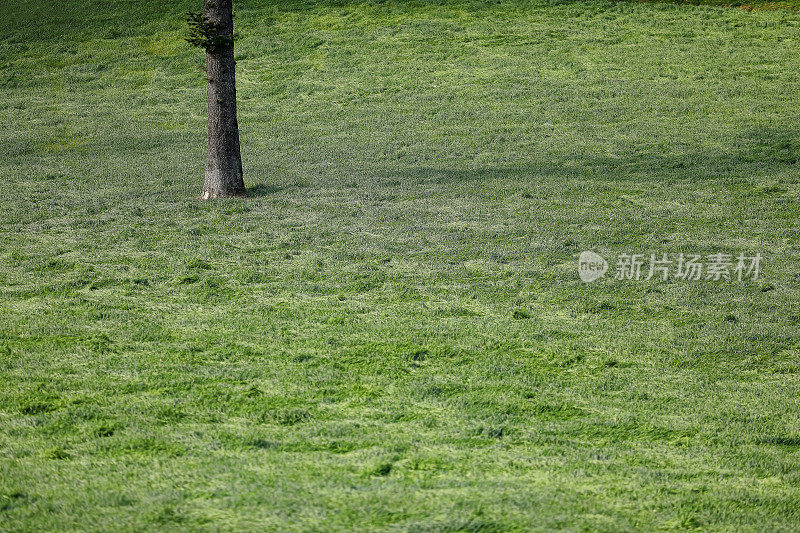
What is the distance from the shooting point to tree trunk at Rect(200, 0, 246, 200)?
9297 millimetres

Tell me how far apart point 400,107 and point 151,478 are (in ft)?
39.9

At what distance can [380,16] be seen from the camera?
20.3 meters

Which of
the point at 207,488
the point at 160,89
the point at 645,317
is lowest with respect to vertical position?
the point at 645,317

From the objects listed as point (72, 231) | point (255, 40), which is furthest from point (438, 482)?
point (255, 40)

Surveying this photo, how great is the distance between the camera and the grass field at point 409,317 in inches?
134

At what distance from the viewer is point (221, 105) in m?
9.38

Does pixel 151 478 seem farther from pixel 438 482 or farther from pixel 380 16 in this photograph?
pixel 380 16

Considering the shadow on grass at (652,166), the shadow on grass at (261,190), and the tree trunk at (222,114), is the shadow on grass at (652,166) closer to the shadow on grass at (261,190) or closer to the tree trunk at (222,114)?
the shadow on grass at (261,190)

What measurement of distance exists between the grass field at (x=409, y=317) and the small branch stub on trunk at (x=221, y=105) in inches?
16.6
